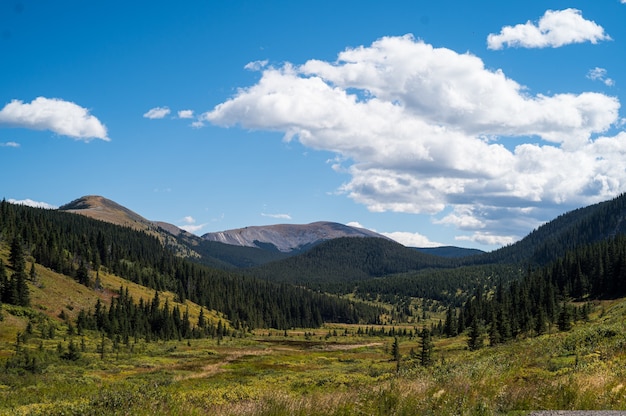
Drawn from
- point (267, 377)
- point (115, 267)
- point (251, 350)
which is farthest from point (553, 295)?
point (115, 267)

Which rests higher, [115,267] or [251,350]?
[115,267]

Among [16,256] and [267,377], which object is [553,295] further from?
[16,256]

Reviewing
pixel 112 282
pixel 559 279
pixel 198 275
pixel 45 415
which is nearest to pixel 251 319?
pixel 198 275

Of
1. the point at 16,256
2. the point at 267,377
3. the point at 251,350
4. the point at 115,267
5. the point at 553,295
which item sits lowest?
the point at 251,350

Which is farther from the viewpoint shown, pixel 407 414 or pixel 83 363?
pixel 83 363

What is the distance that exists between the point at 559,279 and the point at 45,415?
156317mm

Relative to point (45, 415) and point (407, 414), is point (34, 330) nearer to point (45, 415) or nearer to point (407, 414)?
point (45, 415)

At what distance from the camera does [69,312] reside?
4067 inches

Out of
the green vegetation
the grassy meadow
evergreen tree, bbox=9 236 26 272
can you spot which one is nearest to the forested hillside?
the green vegetation

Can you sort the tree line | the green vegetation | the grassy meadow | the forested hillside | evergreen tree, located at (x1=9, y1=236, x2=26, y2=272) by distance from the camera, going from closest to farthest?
the grassy meadow < the green vegetation < the tree line < evergreen tree, located at (x1=9, y1=236, x2=26, y2=272) < the forested hillside

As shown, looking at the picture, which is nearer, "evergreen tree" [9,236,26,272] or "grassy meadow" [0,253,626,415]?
"grassy meadow" [0,253,626,415]

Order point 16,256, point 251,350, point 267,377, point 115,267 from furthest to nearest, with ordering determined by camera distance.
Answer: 1. point 115,267
2. point 16,256
3. point 251,350
4. point 267,377

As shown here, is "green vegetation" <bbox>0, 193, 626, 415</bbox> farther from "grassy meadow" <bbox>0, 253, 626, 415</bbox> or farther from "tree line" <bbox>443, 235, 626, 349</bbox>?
"tree line" <bbox>443, 235, 626, 349</bbox>

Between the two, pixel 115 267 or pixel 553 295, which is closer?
pixel 553 295
